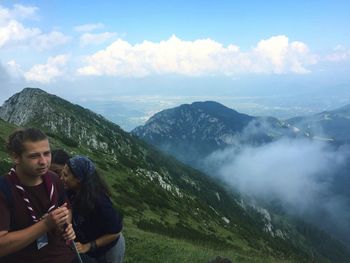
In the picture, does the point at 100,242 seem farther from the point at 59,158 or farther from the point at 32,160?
the point at 32,160

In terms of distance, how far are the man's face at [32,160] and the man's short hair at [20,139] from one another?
5 centimetres

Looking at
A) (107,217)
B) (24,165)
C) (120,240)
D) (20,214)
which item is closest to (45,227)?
(20,214)

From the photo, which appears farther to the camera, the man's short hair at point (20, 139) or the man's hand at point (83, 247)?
the man's hand at point (83, 247)

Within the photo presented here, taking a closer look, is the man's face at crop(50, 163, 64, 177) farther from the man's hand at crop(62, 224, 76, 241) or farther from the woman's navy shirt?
the man's hand at crop(62, 224, 76, 241)

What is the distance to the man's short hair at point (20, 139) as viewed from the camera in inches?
245

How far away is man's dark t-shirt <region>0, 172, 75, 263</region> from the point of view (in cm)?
589

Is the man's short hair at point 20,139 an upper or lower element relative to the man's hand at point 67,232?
upper

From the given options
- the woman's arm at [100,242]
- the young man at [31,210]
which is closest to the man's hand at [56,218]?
the young man at [31,210]

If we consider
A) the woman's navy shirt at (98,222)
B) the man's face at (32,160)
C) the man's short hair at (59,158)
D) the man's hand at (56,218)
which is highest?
the man's face at (32,160)

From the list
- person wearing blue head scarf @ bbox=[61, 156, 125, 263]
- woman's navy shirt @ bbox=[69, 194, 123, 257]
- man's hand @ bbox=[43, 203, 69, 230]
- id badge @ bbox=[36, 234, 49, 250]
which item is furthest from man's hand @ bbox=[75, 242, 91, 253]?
man's hand @ bbox=[43, 203, 69, 230]

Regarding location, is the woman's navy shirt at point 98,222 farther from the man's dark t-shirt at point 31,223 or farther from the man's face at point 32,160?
the man's face at point 32,160

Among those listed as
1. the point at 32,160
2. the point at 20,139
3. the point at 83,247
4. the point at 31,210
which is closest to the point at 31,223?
the point at 31,210

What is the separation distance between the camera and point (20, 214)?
6.09 meters

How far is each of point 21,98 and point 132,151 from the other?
127 ft
